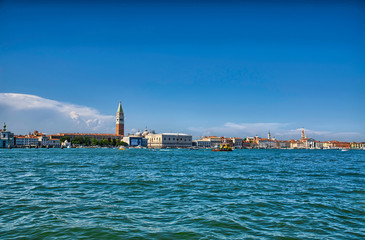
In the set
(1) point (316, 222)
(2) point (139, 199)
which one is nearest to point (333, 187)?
(1) point (316, 222)

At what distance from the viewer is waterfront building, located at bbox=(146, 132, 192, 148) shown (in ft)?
416

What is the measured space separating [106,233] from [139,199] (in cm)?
295

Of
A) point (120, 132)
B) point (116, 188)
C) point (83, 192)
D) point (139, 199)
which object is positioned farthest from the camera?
point (120, 132)

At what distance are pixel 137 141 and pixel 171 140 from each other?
14.9 metres

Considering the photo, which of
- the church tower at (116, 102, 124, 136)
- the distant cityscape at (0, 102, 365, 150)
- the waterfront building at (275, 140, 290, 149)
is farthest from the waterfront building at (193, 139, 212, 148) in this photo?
the waterfront building at (275, 140, 290, 149)

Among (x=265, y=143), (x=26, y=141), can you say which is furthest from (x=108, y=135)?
(x=265, y=143)

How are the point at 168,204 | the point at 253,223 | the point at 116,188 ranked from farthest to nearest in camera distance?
1. the point at 116,188
2. the point at 168,204
3. the point at 253,223

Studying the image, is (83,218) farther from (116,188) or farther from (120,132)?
(120,132)

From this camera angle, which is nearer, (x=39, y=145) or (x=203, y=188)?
(x=203, y=188)

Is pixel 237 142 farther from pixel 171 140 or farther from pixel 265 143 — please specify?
pixel 171 140

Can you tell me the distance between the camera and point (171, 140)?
421 feet

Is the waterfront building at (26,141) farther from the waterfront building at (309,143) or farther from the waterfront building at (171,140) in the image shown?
the waterfront building at (309,143)

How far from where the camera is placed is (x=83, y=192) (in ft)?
29.1

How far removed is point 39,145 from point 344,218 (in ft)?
389
